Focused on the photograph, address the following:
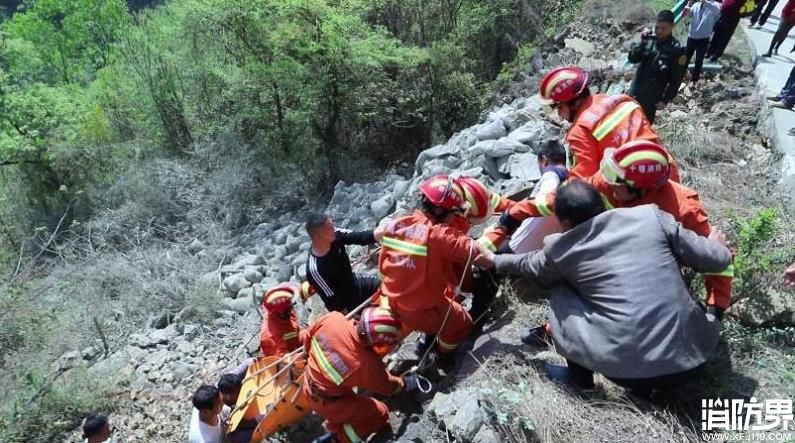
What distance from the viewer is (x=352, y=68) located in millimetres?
10008

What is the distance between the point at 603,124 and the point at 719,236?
0.97m

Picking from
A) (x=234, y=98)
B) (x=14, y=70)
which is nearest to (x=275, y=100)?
(x=234, y=98)

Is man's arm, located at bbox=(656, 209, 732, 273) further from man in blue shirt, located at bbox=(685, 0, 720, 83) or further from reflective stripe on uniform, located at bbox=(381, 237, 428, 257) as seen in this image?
man in blue shirt, located at bbox=(685, 0, 720, 83)

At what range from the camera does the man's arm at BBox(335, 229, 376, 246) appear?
423cm

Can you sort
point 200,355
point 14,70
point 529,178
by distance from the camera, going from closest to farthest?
1. point 529,178
2. point 200,355
3. point 14,70

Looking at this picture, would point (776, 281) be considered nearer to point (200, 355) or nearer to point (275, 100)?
point (200, 355)

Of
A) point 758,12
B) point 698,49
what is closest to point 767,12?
point 758,12

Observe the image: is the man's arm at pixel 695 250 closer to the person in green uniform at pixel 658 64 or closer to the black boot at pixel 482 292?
the black boot at pixel 482 292

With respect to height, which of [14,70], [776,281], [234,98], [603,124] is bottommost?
[14,70]

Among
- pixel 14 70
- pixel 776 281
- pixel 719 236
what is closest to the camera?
pixel 719 236

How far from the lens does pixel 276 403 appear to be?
3965 millimetres

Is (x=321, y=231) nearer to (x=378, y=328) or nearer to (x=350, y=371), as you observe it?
(x=378, y=328)

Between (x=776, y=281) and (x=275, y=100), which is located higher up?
(x=776, y=281)

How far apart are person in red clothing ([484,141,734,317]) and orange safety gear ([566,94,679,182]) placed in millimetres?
296
